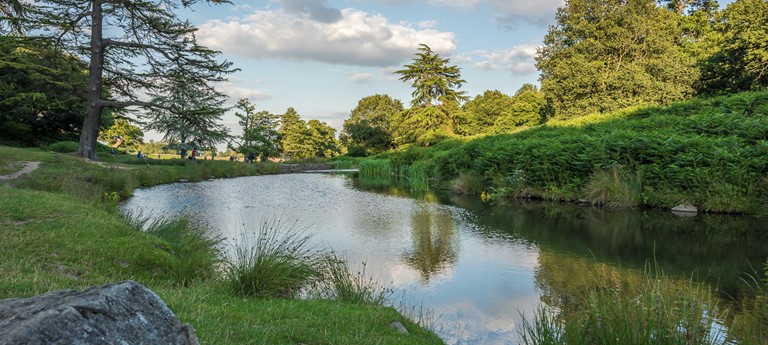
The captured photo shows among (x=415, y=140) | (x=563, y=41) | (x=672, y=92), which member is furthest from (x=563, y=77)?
(x=415, y=140)

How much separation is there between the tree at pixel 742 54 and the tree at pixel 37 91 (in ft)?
140

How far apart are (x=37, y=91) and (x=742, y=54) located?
46497mm

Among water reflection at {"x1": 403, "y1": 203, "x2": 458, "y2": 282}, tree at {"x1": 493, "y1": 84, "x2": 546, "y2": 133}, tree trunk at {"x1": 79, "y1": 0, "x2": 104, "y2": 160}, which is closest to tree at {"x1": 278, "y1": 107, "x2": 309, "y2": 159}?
tree at {"x1": 493, "y1": 84, "x2": 546, "y2": 133}

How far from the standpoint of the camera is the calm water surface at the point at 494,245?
6.97 meters

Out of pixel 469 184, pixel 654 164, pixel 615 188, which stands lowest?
pixel 469 184

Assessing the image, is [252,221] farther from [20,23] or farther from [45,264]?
[20,23]

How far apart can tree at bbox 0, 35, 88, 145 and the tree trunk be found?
10.7 ft

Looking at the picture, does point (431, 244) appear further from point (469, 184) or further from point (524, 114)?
point (524, 114)

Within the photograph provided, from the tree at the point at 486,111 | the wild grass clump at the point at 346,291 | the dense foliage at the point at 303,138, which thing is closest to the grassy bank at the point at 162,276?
the wild grass clump at the point at 346,291

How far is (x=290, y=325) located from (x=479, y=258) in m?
6.13

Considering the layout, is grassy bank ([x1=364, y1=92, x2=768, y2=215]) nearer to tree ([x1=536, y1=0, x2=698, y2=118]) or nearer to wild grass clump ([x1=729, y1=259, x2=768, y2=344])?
wild grass clump ([x1=729, y1=259, x2=768, y2=344])

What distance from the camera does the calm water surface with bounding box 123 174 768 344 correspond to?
6.97m

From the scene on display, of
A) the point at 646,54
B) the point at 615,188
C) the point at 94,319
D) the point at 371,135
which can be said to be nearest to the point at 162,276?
the point at 94,319

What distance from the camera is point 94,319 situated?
1692 mm
